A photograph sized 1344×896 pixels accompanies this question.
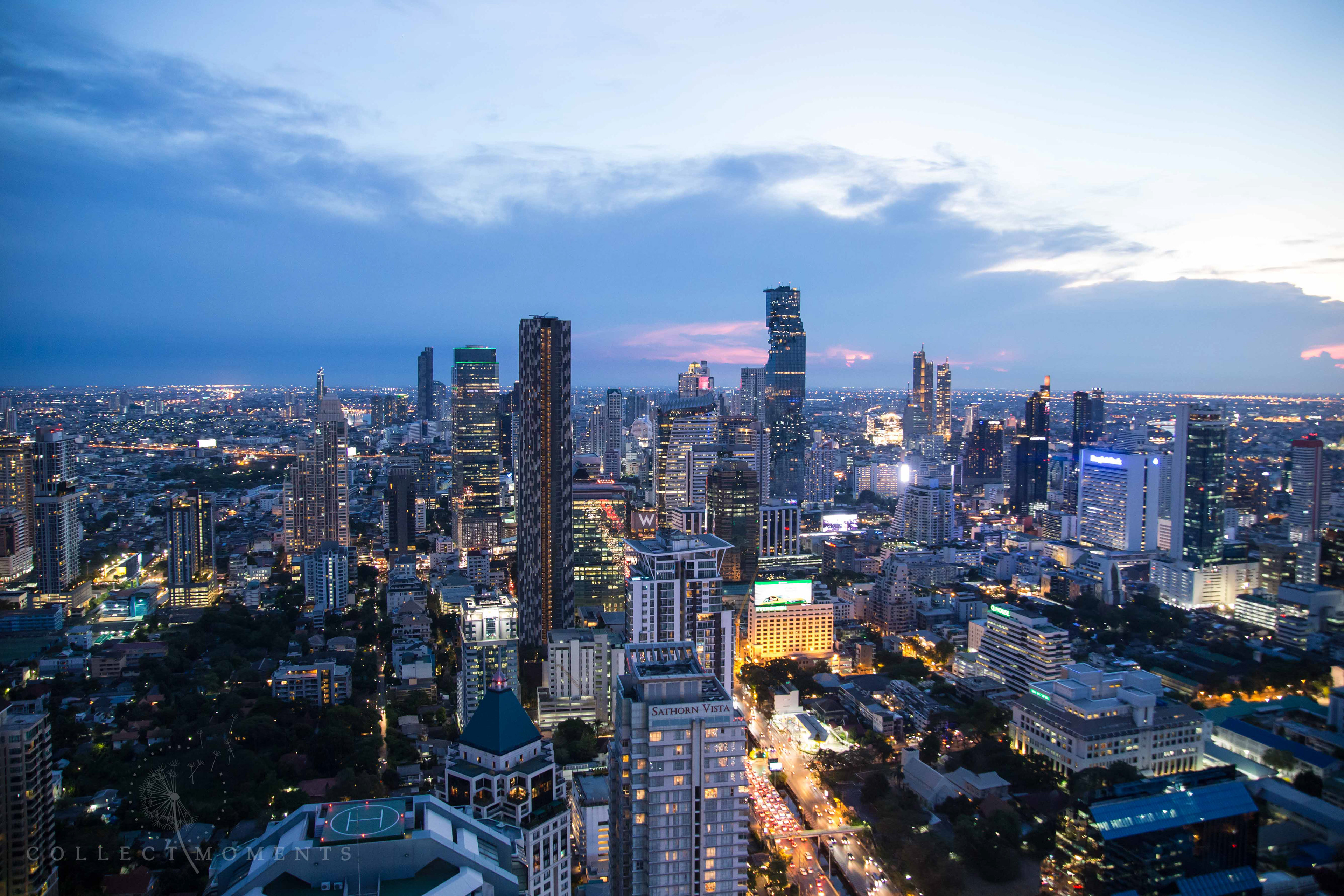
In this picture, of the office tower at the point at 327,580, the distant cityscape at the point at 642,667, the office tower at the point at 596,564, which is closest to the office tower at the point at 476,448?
the distant cityscape at the point at 642,667

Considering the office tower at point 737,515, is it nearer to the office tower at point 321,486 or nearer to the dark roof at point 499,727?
the office tower at point 321,486

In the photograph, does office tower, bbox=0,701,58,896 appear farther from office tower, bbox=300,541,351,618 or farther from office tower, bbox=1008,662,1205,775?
office tower, bbox=1008,662,1205,775

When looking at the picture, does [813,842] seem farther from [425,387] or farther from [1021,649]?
[425,387]

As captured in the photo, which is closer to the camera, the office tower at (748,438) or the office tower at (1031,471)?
the office tower at (748,438)

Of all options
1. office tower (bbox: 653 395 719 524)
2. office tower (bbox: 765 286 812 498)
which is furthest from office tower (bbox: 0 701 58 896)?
office tower (bbox: 765 286 812 498)

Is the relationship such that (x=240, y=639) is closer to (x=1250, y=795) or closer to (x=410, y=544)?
(x=410, y=544)

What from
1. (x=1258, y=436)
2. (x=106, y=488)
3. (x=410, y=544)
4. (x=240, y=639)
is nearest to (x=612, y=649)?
(x=240, y=639)
